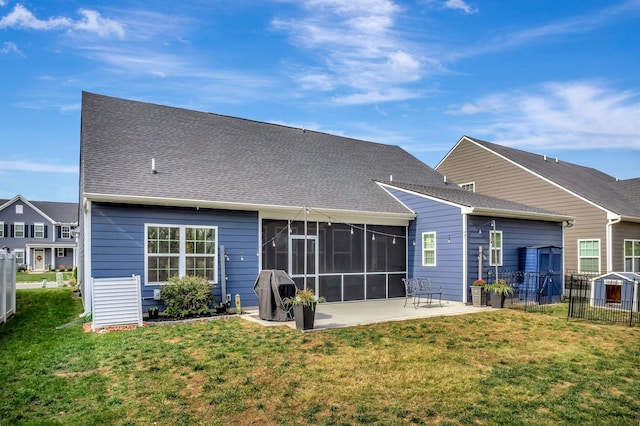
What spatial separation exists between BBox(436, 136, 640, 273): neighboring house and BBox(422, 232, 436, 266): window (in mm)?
5979

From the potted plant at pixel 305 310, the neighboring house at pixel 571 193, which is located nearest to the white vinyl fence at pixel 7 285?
the potted plant at pixel 305 310

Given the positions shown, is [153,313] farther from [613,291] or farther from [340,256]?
[613,291]

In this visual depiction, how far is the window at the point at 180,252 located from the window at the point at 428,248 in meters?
6.65

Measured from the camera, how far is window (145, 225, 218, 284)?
1105cm

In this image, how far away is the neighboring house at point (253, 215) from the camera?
35.9 ft

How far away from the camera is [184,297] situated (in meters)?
10.7

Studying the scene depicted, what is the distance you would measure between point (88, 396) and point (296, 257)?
8163 mm

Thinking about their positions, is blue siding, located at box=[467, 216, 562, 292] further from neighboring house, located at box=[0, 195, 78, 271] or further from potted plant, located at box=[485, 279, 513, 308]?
neighboring house, located at box=[0, 195, 78, 271]

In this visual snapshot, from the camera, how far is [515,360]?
7.09 metres

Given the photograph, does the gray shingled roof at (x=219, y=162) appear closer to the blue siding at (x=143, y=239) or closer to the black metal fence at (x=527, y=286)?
the blue siding at (x=143, y=239)

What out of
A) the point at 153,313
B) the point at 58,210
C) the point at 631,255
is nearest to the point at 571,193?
the point at 631,255


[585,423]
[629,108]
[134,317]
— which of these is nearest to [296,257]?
[134,317]

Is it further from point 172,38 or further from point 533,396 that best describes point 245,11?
point 533,396

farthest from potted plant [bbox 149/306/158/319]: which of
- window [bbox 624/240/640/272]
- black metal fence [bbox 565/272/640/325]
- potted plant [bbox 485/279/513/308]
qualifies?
window [bbox 624/240/640/272]
